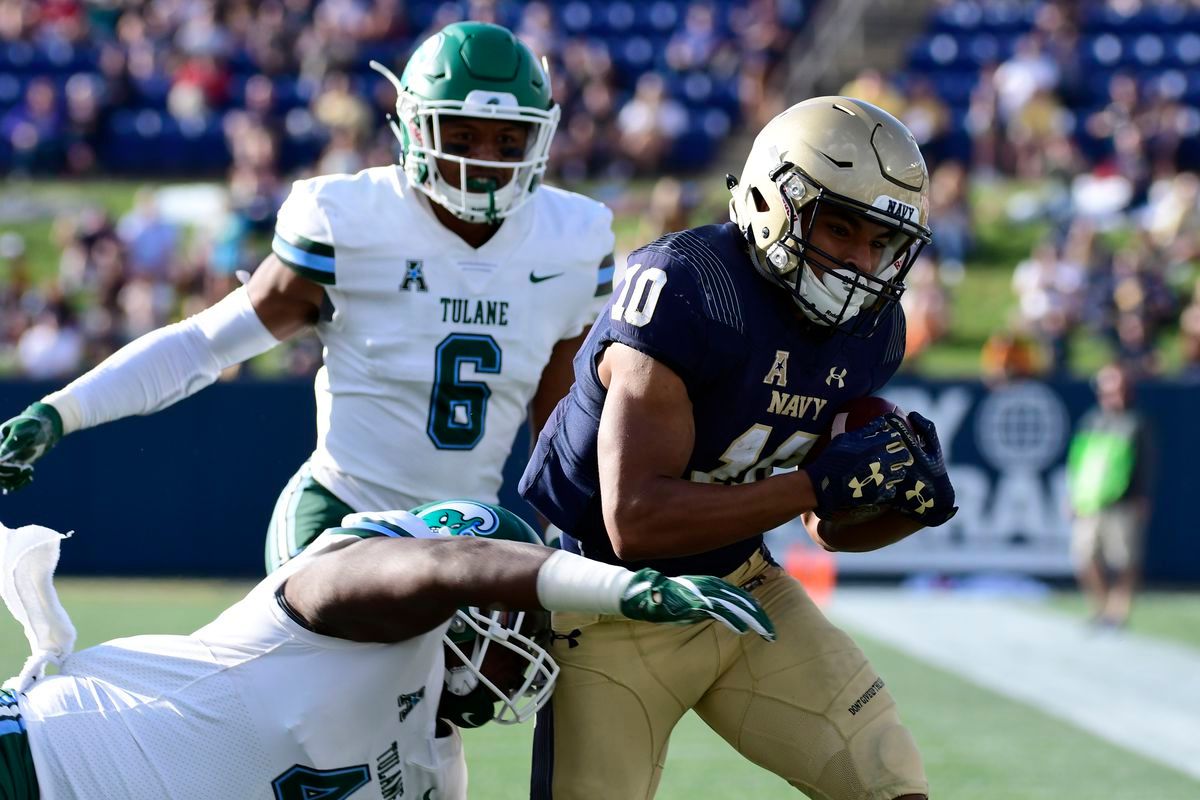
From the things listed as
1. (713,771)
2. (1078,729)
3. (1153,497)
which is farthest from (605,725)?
(1153,497)

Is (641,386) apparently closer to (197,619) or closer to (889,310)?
(889,310)

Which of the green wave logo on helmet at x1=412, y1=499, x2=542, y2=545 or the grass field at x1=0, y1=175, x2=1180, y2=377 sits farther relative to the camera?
the grass field at x1=0, y1=175, x2=1180, y2=377

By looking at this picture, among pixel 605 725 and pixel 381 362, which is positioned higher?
pixel 381 362

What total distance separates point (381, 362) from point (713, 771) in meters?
2.54

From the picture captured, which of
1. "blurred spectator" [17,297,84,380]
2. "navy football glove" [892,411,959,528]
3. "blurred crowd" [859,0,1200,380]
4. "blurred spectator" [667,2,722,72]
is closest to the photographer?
"navy football glove" [892,411,959,528]

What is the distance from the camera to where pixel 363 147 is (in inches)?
566

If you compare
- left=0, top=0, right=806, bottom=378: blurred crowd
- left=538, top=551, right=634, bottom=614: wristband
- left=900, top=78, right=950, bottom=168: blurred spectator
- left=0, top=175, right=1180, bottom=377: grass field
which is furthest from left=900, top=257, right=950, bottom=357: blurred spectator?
left=538, top=551, right=634, bottom=614: wristband

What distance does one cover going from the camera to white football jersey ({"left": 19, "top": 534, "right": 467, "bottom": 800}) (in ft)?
9.09

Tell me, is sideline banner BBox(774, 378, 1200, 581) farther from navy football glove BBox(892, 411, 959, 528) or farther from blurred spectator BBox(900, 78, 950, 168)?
navy football glove BBox(892, 411, 959, 528)

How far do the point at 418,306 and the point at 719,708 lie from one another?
47.5 inches

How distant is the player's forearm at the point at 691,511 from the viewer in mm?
2926

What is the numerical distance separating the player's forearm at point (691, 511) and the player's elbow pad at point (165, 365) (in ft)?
4.39

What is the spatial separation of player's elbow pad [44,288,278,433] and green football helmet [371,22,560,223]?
52cm

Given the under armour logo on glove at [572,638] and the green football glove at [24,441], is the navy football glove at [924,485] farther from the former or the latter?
the green football glove at [24,441]
